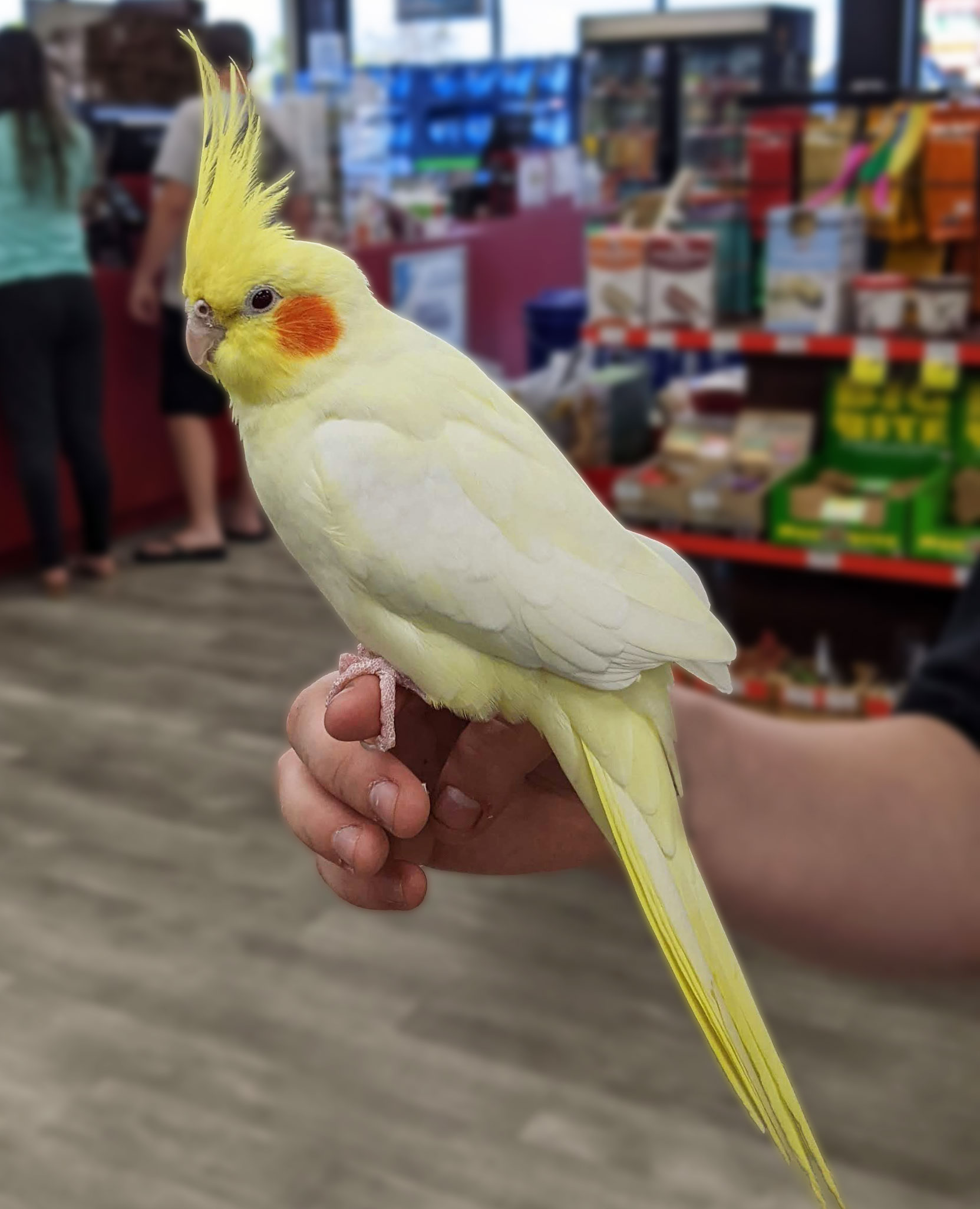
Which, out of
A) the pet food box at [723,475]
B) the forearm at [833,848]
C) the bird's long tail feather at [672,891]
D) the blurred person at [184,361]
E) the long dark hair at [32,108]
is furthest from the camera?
the blurred person at [184,361]

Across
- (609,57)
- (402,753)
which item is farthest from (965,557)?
(609,57)

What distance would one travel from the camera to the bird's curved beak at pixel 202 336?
75cm

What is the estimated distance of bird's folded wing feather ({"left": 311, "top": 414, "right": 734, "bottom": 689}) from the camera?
755 mm

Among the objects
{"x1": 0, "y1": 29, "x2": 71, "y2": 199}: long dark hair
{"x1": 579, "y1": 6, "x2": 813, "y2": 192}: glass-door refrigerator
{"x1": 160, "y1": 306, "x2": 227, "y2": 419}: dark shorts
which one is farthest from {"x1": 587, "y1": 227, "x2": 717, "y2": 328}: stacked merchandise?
{"x1": 579, "y1": 6, "x2": 813, "y2": 192}: glass-door refrigerator

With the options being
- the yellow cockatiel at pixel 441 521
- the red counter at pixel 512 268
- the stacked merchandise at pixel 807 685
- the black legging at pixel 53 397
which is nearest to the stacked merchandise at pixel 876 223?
the stacked merchandise at pixel 807 685

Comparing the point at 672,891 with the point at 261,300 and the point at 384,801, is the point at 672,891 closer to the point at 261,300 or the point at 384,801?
the point at 384,801

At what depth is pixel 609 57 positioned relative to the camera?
813cm

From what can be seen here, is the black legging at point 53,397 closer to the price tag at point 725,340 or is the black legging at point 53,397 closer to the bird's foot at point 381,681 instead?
the price tag at point 725,340

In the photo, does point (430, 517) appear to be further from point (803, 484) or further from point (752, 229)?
point (752, 229)

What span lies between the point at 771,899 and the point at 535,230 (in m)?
Result: 6.41

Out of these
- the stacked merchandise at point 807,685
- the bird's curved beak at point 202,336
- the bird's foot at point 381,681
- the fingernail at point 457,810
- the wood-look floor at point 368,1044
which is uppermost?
the bird's curved beak at point 202,336

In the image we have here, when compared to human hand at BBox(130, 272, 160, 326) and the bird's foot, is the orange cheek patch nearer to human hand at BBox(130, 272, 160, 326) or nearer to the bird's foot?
the bird's foot

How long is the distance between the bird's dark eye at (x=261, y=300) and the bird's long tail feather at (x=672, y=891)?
0.95 ft

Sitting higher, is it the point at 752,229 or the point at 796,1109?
the point at 752,229
